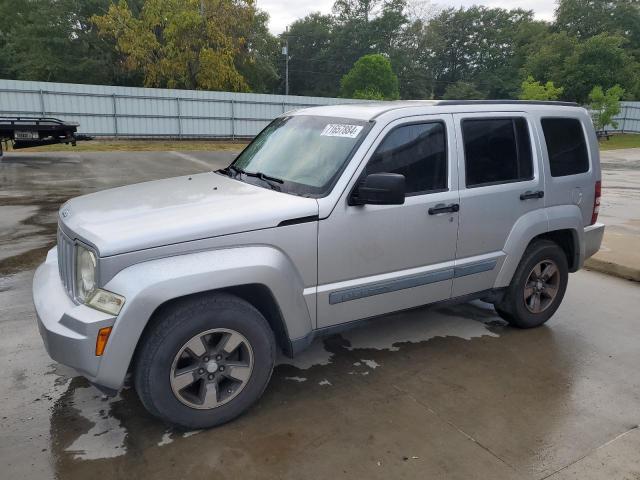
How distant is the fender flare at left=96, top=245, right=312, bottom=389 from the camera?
2.71m

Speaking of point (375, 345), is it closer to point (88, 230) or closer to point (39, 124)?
point (88, 230)

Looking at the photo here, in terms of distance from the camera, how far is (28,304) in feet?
16.2

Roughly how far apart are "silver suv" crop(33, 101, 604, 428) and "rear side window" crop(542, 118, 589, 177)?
15mm

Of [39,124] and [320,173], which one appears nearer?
[320,173]

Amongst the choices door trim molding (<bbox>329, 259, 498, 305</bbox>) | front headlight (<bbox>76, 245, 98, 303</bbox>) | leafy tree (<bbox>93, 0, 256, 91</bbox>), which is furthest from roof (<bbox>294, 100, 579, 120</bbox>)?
leafy tree (<bbox>93, 0, 256, 91</bbox>)

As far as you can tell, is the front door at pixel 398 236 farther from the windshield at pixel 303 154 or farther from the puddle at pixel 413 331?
the puddle at pixel 413 331

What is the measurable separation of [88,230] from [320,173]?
4.89ft

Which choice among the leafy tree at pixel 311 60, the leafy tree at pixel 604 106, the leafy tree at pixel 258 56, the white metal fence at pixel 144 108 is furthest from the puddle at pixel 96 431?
the leafy tree at pixel 311 60

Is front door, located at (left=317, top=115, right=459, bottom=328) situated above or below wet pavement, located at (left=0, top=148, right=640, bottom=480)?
above

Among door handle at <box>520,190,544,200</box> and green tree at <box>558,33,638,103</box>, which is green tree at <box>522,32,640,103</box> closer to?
green tree at <box>558,33,638,103</box>

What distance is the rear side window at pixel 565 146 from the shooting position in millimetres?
4508

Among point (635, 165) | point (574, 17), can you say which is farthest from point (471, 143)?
point (574, 17)

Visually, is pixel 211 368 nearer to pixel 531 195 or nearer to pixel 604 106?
pixel 531 195

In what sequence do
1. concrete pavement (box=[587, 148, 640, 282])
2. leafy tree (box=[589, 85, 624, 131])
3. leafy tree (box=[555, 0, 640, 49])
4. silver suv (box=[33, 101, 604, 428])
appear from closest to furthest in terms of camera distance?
silver suv (box=[33, 101, 604, 428]), concrete pavement (box=[587, 148, 640, 282]), leafy tree (box=[589, 85, 624, 131]), leafy tree (box=[555, 0, 640, 49])
